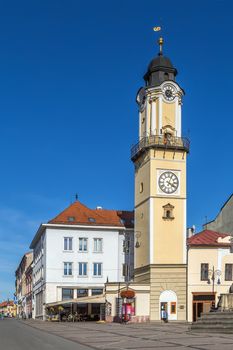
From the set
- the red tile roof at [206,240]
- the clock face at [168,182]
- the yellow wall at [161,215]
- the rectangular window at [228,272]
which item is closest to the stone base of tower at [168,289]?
the yellow wall at [161,215]

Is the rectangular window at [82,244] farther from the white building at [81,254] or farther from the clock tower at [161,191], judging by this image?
the clock tower at [161,191]

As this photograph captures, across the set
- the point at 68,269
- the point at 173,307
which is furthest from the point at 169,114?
the point at 68,269

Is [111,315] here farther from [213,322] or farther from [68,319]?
[213,322]

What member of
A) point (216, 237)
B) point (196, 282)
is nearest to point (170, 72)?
point (216, 237)

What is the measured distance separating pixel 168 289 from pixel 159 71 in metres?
22.6

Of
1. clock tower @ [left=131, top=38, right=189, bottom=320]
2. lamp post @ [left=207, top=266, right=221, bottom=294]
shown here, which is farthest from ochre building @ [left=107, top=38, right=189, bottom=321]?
lamp post @ [left=207, top=266, right=221, bottom=294]

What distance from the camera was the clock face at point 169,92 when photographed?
63412 millimetres

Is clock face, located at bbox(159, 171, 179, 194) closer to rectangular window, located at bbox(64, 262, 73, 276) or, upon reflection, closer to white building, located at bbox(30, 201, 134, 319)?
white building, located at bbox(30, 201, 134, 319)

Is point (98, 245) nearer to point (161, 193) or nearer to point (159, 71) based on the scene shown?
point (161, 193)

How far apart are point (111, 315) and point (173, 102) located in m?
22.6

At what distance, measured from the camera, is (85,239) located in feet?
250

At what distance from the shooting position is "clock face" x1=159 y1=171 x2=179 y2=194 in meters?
60.5

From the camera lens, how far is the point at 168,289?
58125 mm

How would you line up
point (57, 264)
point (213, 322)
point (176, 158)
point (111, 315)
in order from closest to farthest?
point (213, 322) → point (111, 315) → point (176, 158) → point (57, 264)
